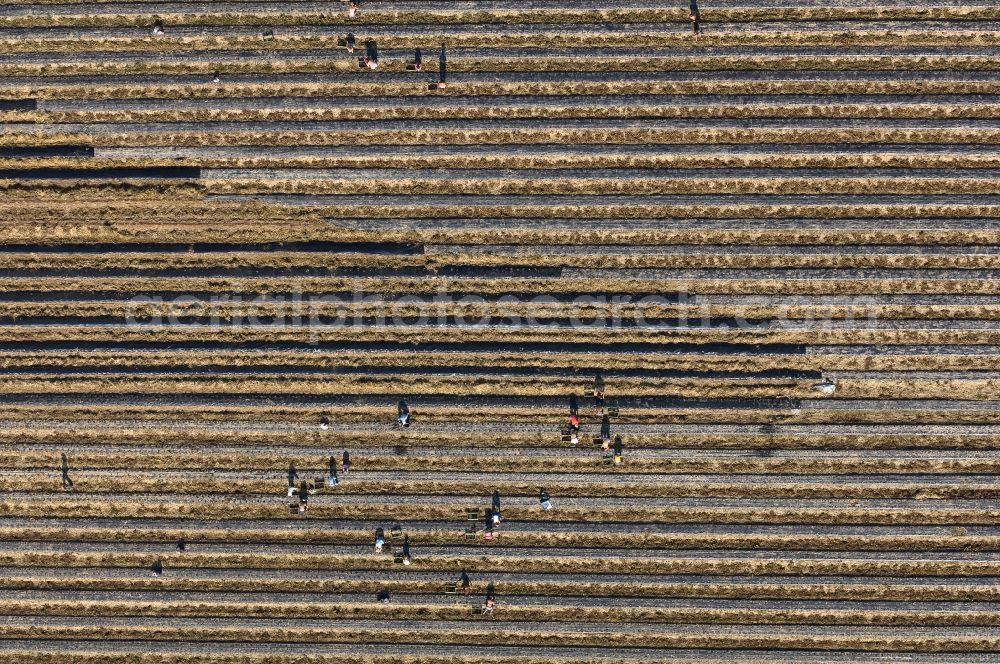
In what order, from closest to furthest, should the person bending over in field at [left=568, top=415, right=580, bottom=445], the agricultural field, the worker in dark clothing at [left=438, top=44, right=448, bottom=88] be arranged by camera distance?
the agricultural field < the worker in dark clothing at [left=438, top=44, right=448, bottom=88] < the person bending over in field at [left=568, top=415, right=580, bottom=445]

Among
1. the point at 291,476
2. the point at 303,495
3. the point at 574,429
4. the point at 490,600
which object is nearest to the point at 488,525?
the point at 490,600

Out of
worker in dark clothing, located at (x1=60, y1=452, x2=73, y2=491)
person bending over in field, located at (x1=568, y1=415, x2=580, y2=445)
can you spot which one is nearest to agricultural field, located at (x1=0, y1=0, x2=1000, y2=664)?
worker in dark clothing, located at (x1=60, y1=452, x2=73, y2=491)

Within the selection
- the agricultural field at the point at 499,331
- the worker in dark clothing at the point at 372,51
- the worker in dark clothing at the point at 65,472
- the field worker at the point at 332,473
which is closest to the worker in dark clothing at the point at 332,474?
the field worker at the point at 332,473

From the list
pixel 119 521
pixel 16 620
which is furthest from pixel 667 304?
pixel 16 620

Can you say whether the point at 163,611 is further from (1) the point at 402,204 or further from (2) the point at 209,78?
(2) the point at 209,78

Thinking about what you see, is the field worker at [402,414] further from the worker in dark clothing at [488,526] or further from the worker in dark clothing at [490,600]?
the worker in dark clothing at [490,600]

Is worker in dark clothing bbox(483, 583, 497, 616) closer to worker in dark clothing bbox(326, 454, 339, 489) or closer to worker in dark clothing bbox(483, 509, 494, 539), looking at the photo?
worker in dark clothing bbox(483, 509, 494, 539)
